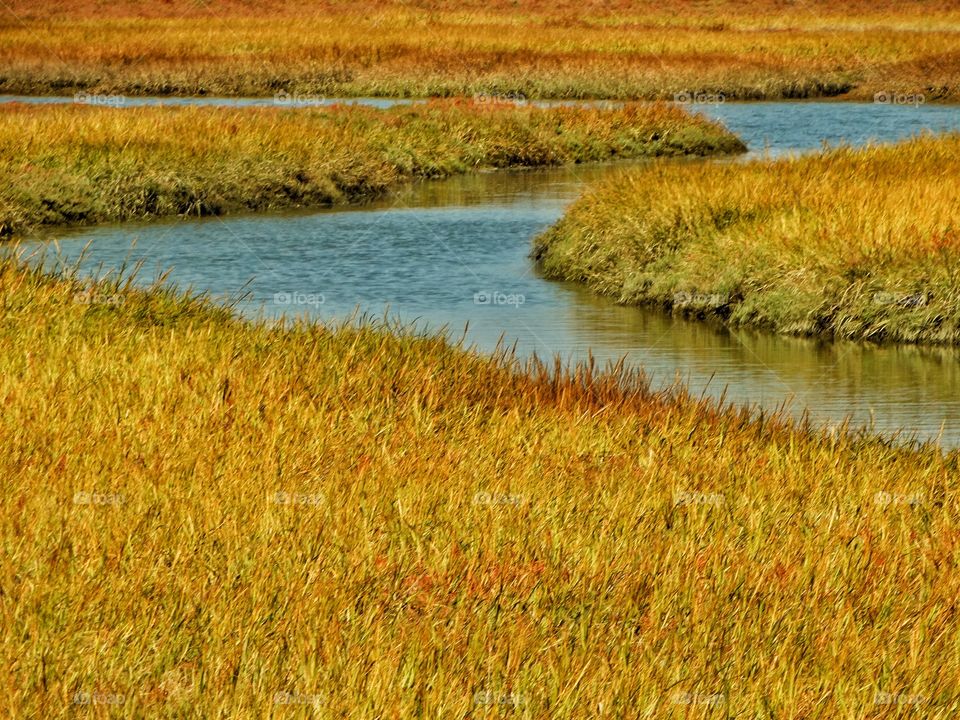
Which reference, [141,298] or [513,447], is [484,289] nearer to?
[141,298]

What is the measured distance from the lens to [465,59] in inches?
2197

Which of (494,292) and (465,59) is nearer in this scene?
(494,292)

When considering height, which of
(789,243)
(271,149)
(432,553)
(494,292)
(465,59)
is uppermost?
(465,59)

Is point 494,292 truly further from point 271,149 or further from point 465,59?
point 465,59

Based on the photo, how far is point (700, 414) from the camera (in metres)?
10.6

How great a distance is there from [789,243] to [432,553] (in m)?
12.5

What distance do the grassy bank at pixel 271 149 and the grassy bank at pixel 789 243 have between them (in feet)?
26.4

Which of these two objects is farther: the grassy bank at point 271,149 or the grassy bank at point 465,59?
the grassy bank at point 465,59

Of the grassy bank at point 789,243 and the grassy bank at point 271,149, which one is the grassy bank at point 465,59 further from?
the grassy bank at point 789,243

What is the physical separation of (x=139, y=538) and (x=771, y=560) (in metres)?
2.81

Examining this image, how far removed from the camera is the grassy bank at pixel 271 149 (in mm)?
26406

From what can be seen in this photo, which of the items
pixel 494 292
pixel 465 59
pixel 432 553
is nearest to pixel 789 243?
pixel 494 292

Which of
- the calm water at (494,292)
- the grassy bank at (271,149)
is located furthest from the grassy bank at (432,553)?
the grassy bank at (271,149)

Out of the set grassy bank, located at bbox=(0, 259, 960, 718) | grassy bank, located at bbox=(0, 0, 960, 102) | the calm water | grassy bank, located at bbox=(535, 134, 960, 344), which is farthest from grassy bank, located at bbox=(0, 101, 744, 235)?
grassy bank, located at bbox=(0, 259, 960, 718)
